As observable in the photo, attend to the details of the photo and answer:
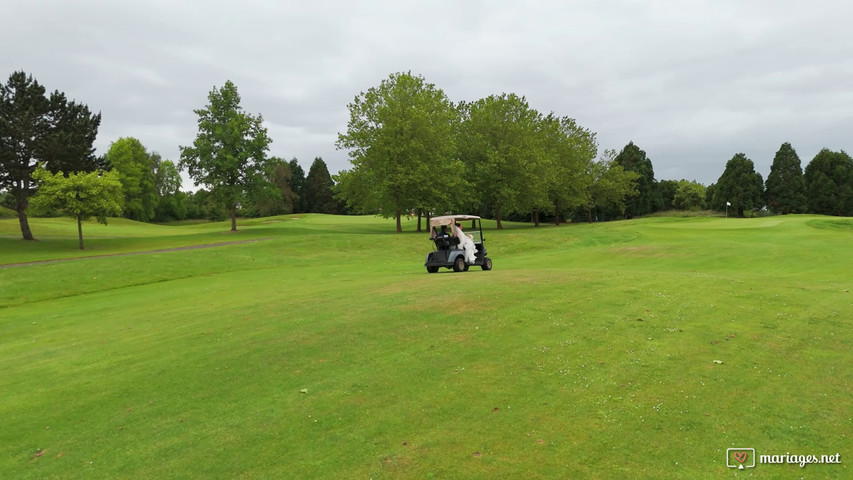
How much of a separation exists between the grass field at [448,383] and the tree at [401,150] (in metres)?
37.1

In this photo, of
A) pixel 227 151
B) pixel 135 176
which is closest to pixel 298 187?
pixel 135 176

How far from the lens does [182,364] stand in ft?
30.3

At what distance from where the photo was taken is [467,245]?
22562 millimetres

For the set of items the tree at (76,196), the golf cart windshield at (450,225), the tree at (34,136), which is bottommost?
the golf cart windshield at (450,225)

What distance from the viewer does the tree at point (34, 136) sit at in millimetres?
42406

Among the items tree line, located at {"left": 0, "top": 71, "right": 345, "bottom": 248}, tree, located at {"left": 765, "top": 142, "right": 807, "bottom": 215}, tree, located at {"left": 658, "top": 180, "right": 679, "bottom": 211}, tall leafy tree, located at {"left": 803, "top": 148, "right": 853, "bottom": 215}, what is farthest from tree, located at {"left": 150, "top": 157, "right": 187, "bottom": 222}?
tall leafy tree, located at {"left": 803, "top": 148, "right": 853, "bottom": 215}

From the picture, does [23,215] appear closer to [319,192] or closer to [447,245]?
[447,245]

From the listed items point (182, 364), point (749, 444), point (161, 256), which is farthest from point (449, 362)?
point (161, 256)

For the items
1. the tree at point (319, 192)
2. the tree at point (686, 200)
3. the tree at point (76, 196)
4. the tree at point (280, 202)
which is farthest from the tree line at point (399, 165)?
the tree at point (319, 192)

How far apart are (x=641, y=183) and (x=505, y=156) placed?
151 ft

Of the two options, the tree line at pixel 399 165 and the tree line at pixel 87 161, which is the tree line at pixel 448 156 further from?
the tree line at pixel 87 161

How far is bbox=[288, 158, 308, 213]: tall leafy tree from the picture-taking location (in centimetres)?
11550

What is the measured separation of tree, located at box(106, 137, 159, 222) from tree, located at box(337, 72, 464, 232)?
46.2m

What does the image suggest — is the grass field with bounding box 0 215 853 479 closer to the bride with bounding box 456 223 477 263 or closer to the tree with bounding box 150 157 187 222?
the bride with bounding box 456 223 477 263
